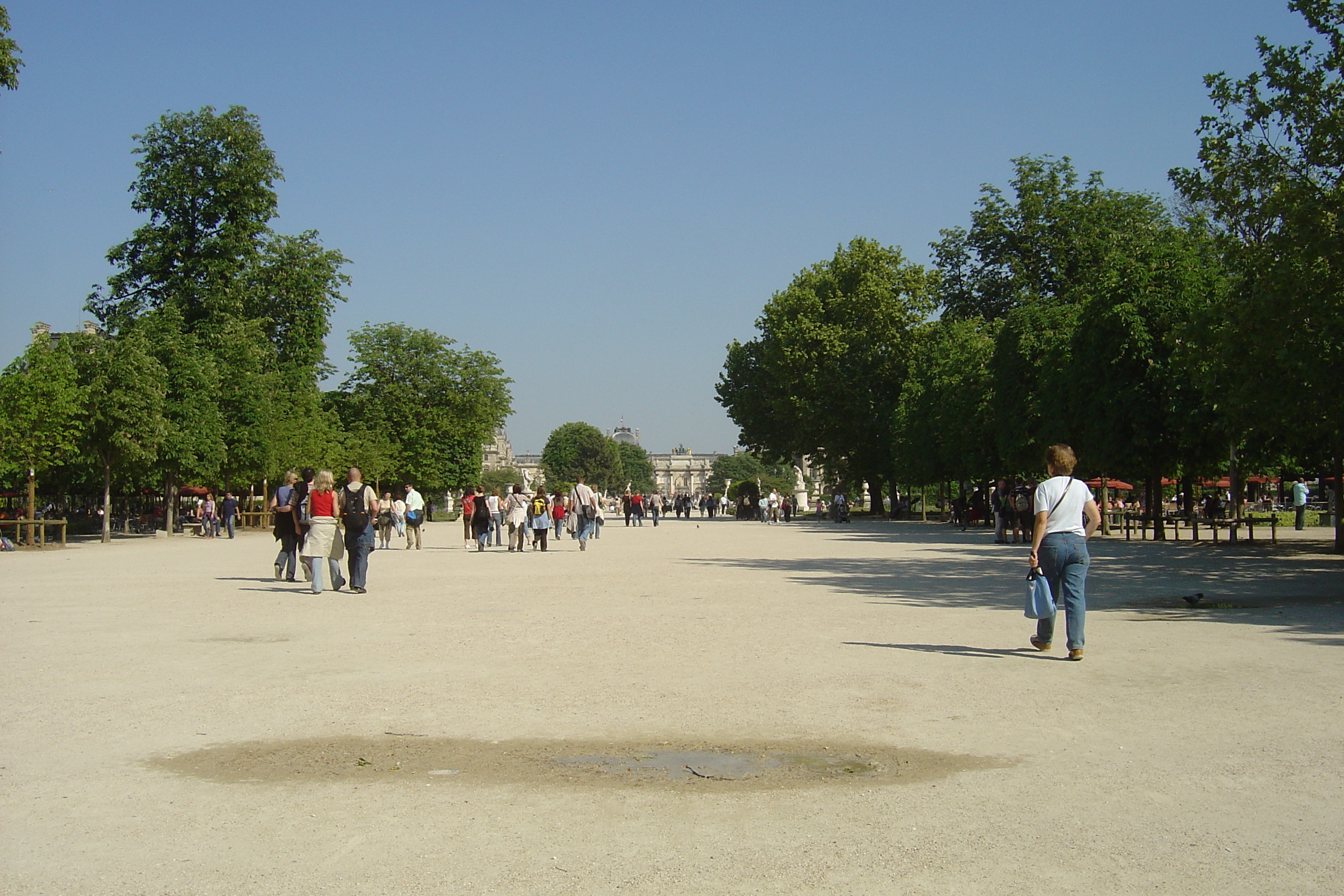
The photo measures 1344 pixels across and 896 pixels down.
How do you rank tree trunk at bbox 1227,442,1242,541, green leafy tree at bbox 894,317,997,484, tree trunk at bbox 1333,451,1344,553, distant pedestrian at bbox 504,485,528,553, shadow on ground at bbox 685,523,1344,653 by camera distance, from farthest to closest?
green leafy tree at bbox 894,317,997,484
distant pedestrian at bbox 504,485,528,553
tree trunk at bbox 1227,442,1242,541
tree trunk at bbox 1333,451,1344,553
shadow on ground at bbox 685,523,1344,653

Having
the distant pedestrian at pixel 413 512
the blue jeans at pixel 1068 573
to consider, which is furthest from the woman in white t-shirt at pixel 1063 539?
the distant pedestrian at pixel 413 512

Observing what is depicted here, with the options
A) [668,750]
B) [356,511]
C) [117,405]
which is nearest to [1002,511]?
[356,511]

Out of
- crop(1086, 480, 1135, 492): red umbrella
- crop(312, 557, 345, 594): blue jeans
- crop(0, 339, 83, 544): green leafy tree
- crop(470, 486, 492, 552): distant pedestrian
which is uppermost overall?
crop(0, 339, 83, 544): green leafy tree

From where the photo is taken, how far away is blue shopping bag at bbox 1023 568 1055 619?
11.0m

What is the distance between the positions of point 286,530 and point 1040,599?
Result: 13552 mm

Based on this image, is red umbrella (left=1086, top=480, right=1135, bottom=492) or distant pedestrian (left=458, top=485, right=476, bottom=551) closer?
distant pedestrian (left=458, top=485, right=476, bottom=551)

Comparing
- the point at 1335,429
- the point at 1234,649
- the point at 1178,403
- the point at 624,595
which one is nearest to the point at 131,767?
the point at 1234,649

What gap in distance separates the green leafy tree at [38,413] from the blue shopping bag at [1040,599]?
1150 inches

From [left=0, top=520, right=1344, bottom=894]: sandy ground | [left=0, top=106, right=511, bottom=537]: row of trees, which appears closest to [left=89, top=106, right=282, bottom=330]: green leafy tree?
[left=0, top=106, right=511, bottom=537]: row of trees

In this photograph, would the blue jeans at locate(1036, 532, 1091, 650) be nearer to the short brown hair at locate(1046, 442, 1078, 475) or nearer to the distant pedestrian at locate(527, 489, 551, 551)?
the short brown hair at locate(1046, 442, 1078, 475)

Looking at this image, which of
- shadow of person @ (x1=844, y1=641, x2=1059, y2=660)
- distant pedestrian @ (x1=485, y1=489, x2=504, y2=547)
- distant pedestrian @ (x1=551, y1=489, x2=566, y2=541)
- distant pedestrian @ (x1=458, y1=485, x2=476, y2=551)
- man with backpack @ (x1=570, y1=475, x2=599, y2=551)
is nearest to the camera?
shadow of person @ (x1=844, y1=641, x2=1059, y2=660)

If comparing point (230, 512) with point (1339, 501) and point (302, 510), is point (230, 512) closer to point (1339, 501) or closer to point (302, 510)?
point (302, 510)

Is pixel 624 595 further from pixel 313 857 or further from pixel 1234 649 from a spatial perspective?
pixel 313 857

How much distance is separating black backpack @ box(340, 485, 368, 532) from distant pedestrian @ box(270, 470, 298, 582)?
200 centimetres
